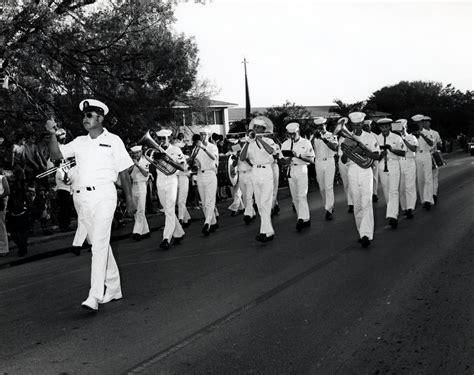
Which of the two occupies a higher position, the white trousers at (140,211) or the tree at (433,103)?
the tree at (433,103)

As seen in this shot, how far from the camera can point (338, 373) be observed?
16.3 ft

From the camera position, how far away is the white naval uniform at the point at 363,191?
420 inches

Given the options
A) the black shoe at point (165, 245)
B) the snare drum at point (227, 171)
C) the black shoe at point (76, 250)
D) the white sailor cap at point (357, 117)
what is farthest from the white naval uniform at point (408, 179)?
the black shoe at point (76, 250)

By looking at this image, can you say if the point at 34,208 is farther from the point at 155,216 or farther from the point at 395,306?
the point at 395,306

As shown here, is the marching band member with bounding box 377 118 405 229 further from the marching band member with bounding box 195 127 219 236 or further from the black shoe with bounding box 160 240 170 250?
the black shoe with bounding box 160 240 170 250

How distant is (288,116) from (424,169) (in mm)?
24935

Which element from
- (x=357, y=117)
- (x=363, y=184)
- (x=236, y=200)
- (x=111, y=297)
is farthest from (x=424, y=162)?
(x=111, y=297)

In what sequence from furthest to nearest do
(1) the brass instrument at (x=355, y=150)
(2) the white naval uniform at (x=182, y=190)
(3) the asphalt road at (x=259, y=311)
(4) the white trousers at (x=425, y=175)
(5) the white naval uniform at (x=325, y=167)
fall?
(4) the white trousers at (x=425, y=175), (5) the white naval uniform at (x=325, y=167), (2) the white naval uniform at (x=182, y=190), (1) the brass instrument at (x=355, y=150), (3) the asphalt road at (x=259, y=311)

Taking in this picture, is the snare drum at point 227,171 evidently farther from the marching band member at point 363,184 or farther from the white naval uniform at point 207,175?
the marching band member at point 363,184

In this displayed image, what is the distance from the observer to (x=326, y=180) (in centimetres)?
1547

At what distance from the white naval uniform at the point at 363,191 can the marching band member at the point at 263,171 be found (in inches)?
58.2

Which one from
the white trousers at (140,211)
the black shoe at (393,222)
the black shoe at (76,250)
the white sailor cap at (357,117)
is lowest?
the black shoe at (393,222)

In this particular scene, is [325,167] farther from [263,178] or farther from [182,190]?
[263,178]

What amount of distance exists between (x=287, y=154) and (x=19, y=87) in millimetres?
8185
